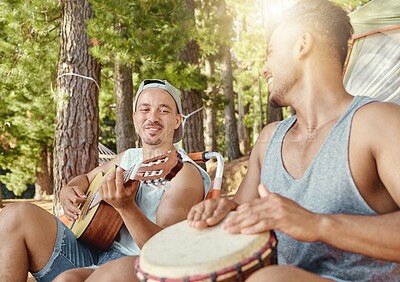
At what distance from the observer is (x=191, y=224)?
1552 mm

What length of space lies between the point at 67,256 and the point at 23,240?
20 centimetres

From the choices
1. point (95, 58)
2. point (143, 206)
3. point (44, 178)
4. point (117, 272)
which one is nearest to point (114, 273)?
point (117, 272)

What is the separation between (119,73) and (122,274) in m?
6.38

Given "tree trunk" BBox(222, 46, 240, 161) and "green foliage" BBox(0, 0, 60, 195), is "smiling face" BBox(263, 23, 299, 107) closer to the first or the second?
"green foliage" BBox(0, 0, 60, 195)

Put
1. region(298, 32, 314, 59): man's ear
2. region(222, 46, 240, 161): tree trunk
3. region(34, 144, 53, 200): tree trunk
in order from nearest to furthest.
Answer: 1. region(298, 32, 314, 59): man's ear
2. region(222, 46, 240, 161): tree trunk
3. region(34, 144, 53, 200): tree trunk

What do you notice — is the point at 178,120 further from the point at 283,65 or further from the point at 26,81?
the point at 26,81

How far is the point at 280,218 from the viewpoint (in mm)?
1323

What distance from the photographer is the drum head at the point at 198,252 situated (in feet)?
4.33

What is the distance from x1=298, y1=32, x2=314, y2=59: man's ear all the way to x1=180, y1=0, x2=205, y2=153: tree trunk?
5318 mm

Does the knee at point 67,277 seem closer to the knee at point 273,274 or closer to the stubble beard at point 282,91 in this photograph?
the knee at point 273,274

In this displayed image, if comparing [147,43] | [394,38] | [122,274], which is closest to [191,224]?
[122,274]

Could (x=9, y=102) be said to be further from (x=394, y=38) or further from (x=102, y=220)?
(x=102, y=220)

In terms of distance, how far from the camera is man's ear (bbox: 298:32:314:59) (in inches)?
65.2

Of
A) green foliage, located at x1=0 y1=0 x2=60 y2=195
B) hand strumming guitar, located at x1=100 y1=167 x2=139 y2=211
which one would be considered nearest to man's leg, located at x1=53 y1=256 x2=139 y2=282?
hand strumming guitar, located at x1=100 y1=167 x2=139 y2=211
